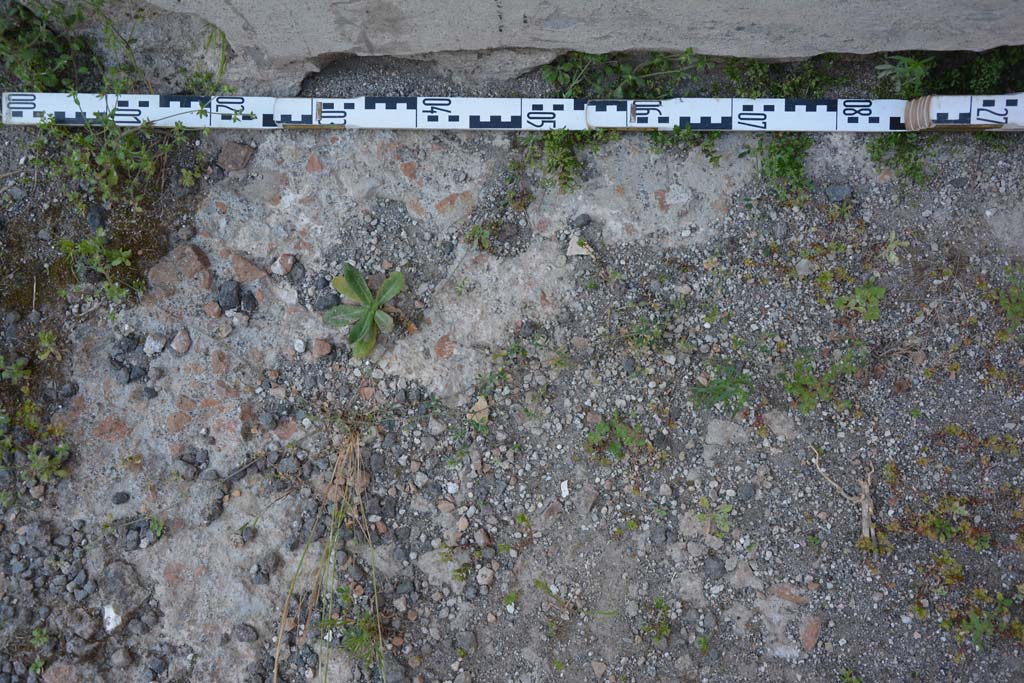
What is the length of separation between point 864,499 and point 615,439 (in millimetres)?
1345

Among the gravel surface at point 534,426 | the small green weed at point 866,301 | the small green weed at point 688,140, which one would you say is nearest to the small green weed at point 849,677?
the gravel surface at point 534,426

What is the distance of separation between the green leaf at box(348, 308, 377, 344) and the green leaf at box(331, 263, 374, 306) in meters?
0.06

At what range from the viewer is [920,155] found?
4070mm

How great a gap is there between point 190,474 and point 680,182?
10.2ft

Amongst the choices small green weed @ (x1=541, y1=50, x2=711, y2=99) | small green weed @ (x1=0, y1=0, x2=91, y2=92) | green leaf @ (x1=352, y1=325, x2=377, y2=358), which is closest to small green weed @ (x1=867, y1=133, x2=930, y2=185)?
small green weed @ (x1=541, y1=50, x2=711, y2=99)

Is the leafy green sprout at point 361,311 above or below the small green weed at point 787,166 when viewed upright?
below

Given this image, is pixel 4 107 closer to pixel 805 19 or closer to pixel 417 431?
pixel 417 431

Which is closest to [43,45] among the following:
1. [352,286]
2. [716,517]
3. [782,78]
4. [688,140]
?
[352,286]

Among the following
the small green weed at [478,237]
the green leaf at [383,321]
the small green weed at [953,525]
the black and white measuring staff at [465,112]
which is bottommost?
the small green weed at [953,525]

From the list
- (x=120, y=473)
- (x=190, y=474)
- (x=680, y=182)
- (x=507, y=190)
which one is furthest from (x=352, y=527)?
(x=680, y=182)

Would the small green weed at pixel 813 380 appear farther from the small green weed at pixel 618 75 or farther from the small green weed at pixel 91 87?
the small green weed at pixel 91 87

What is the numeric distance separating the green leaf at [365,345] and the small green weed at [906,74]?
307 cm

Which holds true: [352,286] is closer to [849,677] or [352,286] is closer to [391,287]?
[391,287]

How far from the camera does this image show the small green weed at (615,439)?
400 cm
